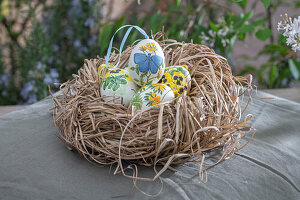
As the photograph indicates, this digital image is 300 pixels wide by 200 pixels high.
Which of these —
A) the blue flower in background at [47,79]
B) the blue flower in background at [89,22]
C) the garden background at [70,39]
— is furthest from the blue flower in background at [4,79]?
the blue flower in background at [89,22]

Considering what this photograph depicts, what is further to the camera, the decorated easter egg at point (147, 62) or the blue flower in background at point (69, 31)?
the blue flower in background at point (69, 31)

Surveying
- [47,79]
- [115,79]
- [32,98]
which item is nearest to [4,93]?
[32,98]

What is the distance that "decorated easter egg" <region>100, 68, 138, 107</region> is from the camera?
0.84m

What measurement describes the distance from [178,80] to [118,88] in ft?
0.53

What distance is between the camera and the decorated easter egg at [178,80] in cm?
86

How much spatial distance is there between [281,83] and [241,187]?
1729mm

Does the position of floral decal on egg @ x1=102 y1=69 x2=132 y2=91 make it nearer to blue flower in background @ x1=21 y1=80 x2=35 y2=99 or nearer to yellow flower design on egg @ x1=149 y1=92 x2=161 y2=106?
yellow flower design on egg @ x1=149 y1=92 x2=161 y2=106

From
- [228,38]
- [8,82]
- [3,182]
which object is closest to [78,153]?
[3,182]

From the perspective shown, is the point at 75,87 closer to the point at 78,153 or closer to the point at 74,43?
the point at 78,153

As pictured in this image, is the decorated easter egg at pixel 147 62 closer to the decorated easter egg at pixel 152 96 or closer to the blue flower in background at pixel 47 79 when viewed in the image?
the decorated easter egg at pixel 152 96

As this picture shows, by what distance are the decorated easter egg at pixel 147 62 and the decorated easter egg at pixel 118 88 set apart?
0.03 meters

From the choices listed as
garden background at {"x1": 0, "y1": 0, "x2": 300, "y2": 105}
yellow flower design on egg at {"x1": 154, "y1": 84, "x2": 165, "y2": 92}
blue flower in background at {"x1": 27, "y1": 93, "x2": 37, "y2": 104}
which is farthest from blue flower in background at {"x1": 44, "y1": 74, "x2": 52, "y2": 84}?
yellow flower design on egg at {"x1": 154, "y1": 84, "x2": 165, "y2": 92}

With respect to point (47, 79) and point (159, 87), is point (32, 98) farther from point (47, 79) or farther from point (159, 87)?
point (159, 87)

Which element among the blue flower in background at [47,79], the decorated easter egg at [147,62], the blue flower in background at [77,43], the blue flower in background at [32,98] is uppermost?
the decorated easter egg at [147,62]
